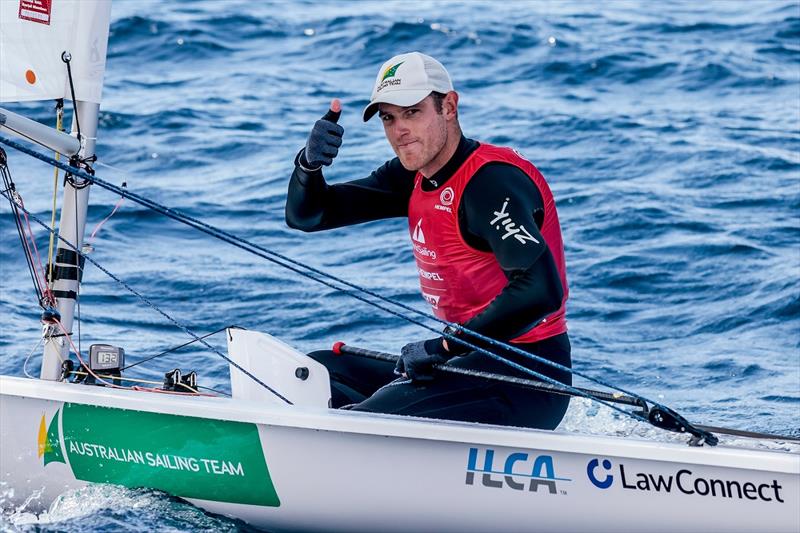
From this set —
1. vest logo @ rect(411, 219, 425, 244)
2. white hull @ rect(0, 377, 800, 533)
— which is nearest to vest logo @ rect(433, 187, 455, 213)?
vest logo @ rect(411, 219, 425, 244)

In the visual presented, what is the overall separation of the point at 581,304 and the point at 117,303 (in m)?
2.51

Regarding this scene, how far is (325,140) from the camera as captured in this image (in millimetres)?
3627

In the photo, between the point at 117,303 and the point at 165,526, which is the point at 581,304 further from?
the point at 165,526

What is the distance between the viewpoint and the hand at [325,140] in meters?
3.62

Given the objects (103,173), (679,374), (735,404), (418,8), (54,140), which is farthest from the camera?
(418,8)

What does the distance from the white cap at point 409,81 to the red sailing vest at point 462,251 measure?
0.73 ft

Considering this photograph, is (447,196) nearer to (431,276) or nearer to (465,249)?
(465,249)

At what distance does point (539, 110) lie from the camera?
411 inches

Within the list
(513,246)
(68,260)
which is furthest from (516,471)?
(68,260)

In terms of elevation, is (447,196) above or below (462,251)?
above

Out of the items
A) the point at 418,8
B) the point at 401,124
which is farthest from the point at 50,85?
the point at 418,8

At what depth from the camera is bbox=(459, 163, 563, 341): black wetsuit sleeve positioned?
3223 millimetres

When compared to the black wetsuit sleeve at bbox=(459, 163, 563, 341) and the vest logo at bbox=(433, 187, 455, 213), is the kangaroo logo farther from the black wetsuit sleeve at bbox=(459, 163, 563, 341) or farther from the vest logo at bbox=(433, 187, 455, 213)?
the vest logo at bbox=(433, 187, 455, 213)

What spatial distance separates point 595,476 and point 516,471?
Result: 212 millimetres
